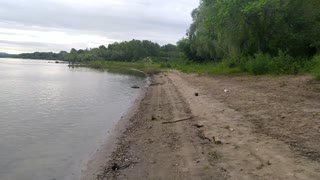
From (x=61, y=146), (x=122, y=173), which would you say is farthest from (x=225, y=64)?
(x=122, y=173)

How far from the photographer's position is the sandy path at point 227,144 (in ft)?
26.6

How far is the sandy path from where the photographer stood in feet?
26.6

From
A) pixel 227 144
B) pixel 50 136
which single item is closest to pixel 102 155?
pixel 227 144

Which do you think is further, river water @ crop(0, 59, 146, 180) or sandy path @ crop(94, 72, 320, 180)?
river water @ crop(0, 59, 146, 180)

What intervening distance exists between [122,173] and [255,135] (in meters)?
4.27

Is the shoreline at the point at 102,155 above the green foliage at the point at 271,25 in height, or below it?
below

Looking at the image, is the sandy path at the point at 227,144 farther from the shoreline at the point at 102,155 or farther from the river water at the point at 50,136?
the river water at the point at 50,136

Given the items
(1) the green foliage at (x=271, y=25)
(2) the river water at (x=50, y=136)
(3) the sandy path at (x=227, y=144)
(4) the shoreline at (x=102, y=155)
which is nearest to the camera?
(3) the sandy path at (x=227, y=144)

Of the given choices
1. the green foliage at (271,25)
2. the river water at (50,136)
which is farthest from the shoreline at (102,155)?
the green foliage at (271,25)

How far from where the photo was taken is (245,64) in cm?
4025

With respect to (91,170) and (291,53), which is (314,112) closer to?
(91,170)

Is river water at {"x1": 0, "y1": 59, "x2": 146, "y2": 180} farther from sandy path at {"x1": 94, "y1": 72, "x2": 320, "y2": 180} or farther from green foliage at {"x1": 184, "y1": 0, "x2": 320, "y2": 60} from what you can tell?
green foliage at {"x1": 184, "y1": 0, "x2": 320, "y2": 60}

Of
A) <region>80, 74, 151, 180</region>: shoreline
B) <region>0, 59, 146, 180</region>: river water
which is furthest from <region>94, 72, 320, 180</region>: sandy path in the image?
<region>0, 59, 146, 180</region>: river water

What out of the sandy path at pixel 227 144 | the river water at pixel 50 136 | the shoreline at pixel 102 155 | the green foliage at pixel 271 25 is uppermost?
the green foliage at pixel 271 25
